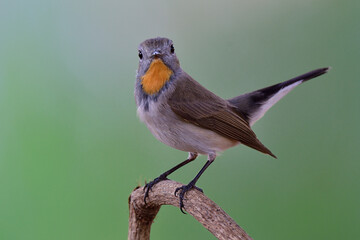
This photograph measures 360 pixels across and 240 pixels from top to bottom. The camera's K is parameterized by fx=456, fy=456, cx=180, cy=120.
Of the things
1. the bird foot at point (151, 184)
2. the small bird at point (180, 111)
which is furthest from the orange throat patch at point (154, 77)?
the bird foot at point (151, 184)

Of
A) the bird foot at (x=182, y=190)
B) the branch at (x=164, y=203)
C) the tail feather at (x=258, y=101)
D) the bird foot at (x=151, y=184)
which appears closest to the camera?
the branch at (x=164, y=203)

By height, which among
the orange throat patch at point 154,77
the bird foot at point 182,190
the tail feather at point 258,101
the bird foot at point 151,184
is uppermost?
the orange throat patch at point 154,77

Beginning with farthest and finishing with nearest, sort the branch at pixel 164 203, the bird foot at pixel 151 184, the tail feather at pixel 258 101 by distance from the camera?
the tail feather at pixel 258 101 < the bird foot at pixel 151 184 < the branch at pixel 164 203

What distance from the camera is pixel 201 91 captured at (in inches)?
89.7

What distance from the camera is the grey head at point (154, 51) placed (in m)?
2.04

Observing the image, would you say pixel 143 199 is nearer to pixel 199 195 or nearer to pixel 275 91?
pixel 199 195

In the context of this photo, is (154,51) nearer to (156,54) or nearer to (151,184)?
(156,54)

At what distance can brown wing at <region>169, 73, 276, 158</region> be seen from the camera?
2.12m

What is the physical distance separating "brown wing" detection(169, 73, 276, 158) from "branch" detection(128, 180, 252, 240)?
33cm

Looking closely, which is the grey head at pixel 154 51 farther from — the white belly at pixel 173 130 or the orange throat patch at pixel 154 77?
the white belly at pixel 173 130

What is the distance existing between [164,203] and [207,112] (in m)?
0.48

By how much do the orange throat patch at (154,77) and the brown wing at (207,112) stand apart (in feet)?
0.28

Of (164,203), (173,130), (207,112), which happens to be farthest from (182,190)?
(207,112)

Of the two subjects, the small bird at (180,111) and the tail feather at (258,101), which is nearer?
the small bird at (180,111)
